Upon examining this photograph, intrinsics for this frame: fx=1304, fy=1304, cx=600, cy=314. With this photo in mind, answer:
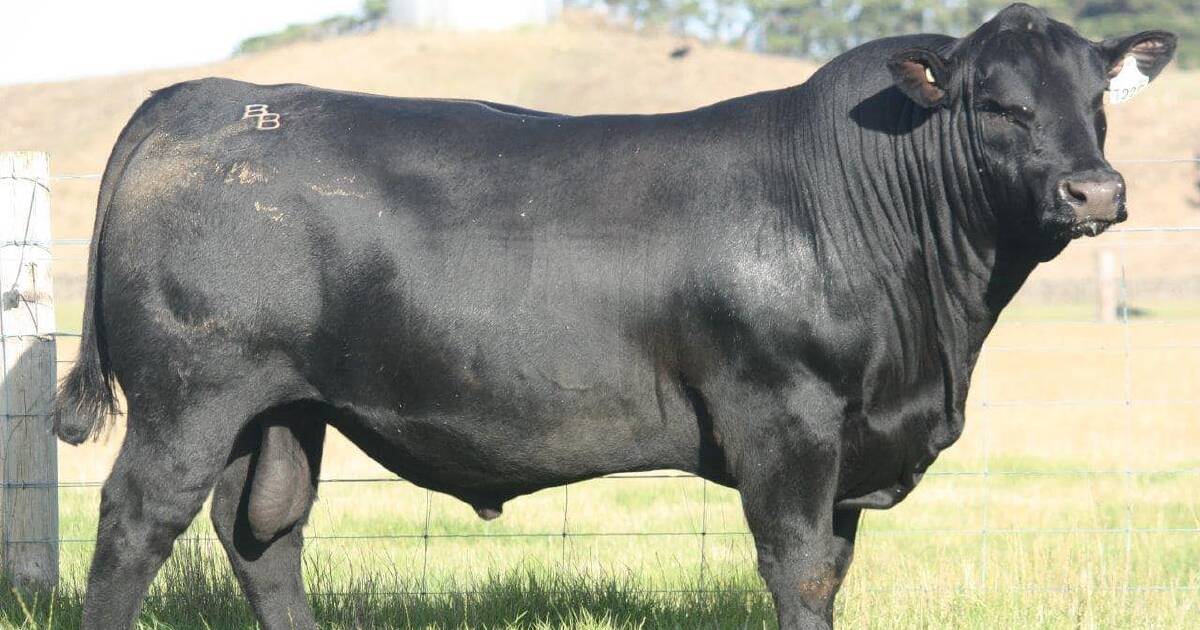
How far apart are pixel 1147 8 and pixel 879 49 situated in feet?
254

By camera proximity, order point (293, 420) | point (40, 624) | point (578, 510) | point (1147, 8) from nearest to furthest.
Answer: point (293, 420) → point (40, 624) → point (578, 510) → point (1147, 8)

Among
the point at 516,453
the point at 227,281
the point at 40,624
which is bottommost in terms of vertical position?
the point at 40,624

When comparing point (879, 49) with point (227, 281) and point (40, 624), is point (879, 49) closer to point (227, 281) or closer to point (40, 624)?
point (227, 281)

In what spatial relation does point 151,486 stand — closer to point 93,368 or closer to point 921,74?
point 93,368

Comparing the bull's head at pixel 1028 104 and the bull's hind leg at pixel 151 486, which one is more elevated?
the bull's head at pixel 1028 104

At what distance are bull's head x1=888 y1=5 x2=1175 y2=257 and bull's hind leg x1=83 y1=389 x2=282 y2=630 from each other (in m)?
2.54

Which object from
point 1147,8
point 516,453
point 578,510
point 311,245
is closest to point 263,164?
point 311,245

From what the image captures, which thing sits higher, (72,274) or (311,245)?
(311,245)

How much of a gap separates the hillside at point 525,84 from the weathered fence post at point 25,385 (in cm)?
4988

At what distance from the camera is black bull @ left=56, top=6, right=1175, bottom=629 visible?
4.19 meters

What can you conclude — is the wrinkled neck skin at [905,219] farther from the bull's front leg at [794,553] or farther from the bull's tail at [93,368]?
the bull's tail at [93,368]

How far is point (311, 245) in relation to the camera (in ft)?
14.4

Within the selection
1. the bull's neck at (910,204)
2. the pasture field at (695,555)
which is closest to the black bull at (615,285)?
the bull's neck at (910,204)

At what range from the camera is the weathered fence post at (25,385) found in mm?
5789
